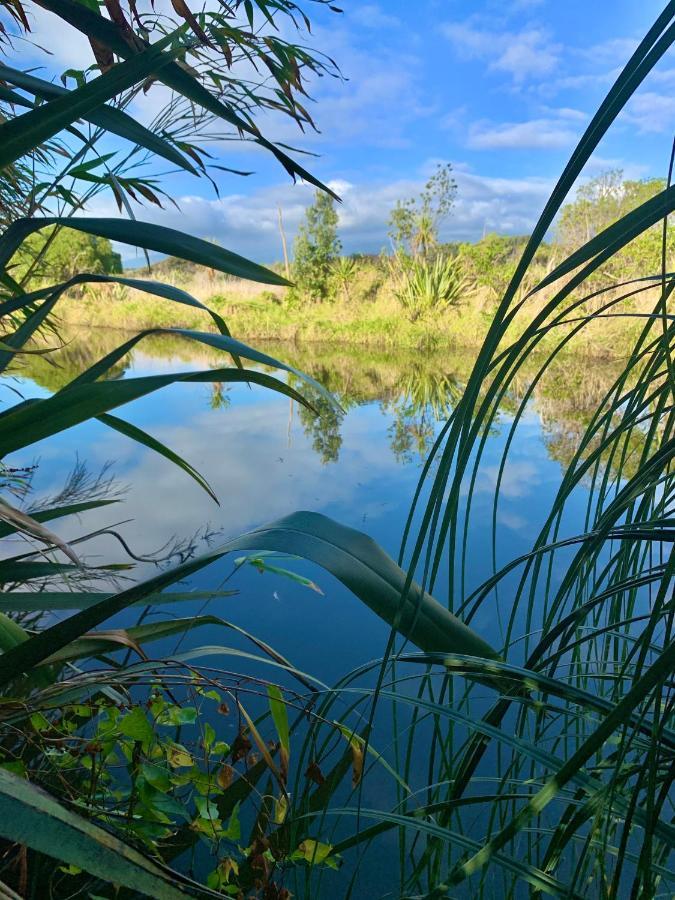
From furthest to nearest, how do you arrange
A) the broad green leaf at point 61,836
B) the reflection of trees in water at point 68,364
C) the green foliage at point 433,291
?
the green foliage at point 433,291 → the reflection of trees in water at point 68,364 → the broad green leaf at point 61,836

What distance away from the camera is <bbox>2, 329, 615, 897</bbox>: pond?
55.6 inches

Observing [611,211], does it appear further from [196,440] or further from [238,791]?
[238,791]

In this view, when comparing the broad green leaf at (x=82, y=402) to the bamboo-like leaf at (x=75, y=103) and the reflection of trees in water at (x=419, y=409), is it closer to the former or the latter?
the bamboo-like leaf at (x=75, y=103)

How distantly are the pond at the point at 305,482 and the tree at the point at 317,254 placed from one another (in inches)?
243

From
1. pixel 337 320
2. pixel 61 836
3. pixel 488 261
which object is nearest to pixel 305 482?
pixel 61 836

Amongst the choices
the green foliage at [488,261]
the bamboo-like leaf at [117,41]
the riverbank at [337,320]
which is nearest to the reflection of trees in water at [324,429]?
the riverbank at [337,320]

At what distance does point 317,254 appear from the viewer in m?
11.3

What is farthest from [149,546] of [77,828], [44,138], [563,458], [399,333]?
[399,333]

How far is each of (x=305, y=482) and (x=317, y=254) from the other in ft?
31.8

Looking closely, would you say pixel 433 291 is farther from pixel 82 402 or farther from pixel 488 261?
Answer: pixel 82 402

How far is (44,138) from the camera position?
390 millimetres

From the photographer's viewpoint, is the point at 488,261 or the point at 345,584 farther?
the point at 488,261

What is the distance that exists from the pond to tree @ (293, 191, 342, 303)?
20.2 ft

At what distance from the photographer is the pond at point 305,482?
4.64 feet
